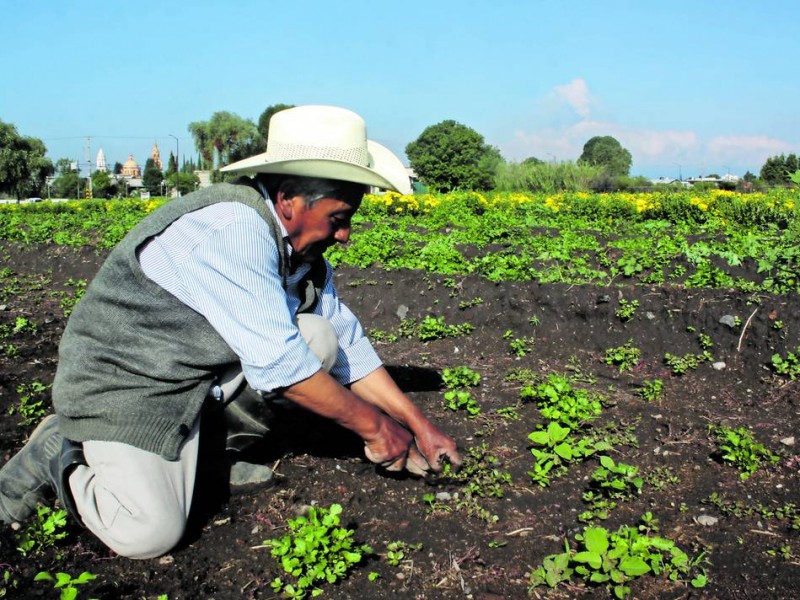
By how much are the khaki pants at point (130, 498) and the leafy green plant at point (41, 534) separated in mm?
77

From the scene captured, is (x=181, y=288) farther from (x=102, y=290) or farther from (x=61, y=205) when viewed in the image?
(x=61, y=205)

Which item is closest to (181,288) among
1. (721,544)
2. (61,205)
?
(721,544)

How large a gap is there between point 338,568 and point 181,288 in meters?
0.97

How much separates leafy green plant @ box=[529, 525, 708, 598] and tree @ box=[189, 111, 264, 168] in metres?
71.7

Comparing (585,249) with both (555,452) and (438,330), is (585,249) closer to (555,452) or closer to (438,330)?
(438,330)

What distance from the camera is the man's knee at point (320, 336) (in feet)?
→ 8.89

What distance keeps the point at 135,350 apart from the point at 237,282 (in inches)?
18.6

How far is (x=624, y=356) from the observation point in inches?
175

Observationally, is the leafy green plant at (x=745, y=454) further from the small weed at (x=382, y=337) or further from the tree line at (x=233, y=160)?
the tree line at (x=233, y=160)

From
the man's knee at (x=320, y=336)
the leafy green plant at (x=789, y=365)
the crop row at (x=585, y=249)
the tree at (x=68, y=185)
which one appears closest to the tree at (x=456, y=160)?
the tree at (x=68, y=185)

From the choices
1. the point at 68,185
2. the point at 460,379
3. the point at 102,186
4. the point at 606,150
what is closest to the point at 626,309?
the point at 460,379

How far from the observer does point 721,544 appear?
2.37 m

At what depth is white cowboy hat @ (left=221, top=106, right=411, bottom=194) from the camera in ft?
7.42

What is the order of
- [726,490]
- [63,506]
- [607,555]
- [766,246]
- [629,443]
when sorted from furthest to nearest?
[766,246] → [629,443] → [726,490] → [63,506] → [607,555]
